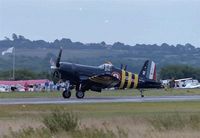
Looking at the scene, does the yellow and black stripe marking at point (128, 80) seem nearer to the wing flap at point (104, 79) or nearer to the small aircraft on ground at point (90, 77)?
the small aircraft on ground at point (90, 77)

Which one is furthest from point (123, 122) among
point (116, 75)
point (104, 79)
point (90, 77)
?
point (116, 75)

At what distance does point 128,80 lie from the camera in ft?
205

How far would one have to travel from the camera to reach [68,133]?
84.3 ft

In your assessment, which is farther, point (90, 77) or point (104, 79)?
point (90, 77)

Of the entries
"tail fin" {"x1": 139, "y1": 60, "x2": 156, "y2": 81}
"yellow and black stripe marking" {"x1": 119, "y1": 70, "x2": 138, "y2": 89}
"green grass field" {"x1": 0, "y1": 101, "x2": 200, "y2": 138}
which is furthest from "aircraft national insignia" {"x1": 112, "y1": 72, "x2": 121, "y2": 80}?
"green grass field" {"x1": 0, "y1": 101, "x2": 200, "y2": 138}

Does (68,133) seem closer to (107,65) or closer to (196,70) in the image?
(107,65)

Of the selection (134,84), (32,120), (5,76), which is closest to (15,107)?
(32,120)

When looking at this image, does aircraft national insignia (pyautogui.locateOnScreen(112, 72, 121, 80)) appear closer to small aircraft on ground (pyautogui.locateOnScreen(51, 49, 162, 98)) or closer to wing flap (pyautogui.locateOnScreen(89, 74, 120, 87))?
small aircraft on ground (pyautogui.locateOnScreen(51, 49, 162, 98))

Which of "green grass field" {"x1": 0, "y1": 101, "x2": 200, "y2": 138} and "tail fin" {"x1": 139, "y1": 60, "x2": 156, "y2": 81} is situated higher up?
"tail fin" {"x1": 139, "y1": 60, "x2": 156, "y2": 81}

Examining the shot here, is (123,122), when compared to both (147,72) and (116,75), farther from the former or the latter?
(147,72)

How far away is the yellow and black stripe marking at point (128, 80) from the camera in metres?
62.3

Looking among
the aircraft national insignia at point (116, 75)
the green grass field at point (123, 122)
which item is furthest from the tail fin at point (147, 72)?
the green grass field at point (123, 122)

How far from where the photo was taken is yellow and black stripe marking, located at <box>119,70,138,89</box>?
62312 millimetres

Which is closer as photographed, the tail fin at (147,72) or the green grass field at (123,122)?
the green grass field at (123,122)
